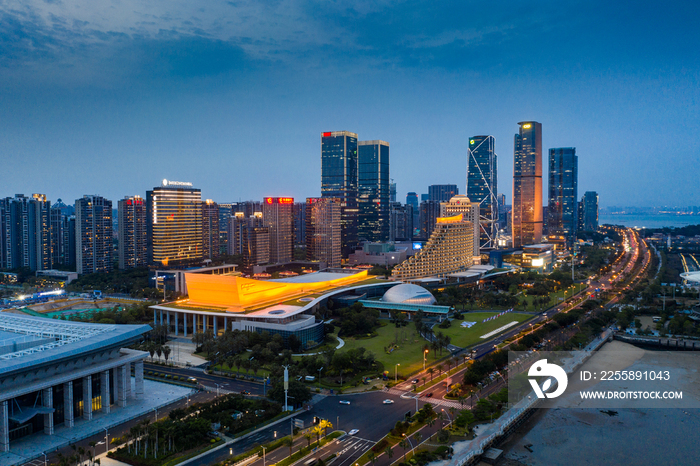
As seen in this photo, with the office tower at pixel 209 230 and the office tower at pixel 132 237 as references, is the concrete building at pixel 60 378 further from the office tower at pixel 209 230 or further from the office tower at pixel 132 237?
the office tower at pixel 209 230

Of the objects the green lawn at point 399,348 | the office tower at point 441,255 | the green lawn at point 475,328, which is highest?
the office tower at point 441,255

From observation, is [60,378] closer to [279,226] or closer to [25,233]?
[279,226]

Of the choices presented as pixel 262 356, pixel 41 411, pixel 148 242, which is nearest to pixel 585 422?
pixel 262 356

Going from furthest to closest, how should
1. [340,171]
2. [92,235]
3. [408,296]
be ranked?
[340,171] → [92,235] → [408,296]

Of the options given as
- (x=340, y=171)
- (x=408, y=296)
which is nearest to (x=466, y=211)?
(x=340, y=171)

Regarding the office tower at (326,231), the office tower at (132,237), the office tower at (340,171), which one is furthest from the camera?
the office tower at (340,171)

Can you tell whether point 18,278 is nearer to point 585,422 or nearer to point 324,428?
point 324,428

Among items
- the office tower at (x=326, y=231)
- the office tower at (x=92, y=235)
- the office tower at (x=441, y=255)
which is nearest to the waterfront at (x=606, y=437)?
the office tower at (x=441, y=255)

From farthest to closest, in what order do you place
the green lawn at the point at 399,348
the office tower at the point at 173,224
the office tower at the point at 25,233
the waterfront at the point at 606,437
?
1. the office tower at the point at 25,233
2. the office tower at the point at 173,224
3. the green lawn at the point at 399,348
4. the waterfront at the point at 606,437
